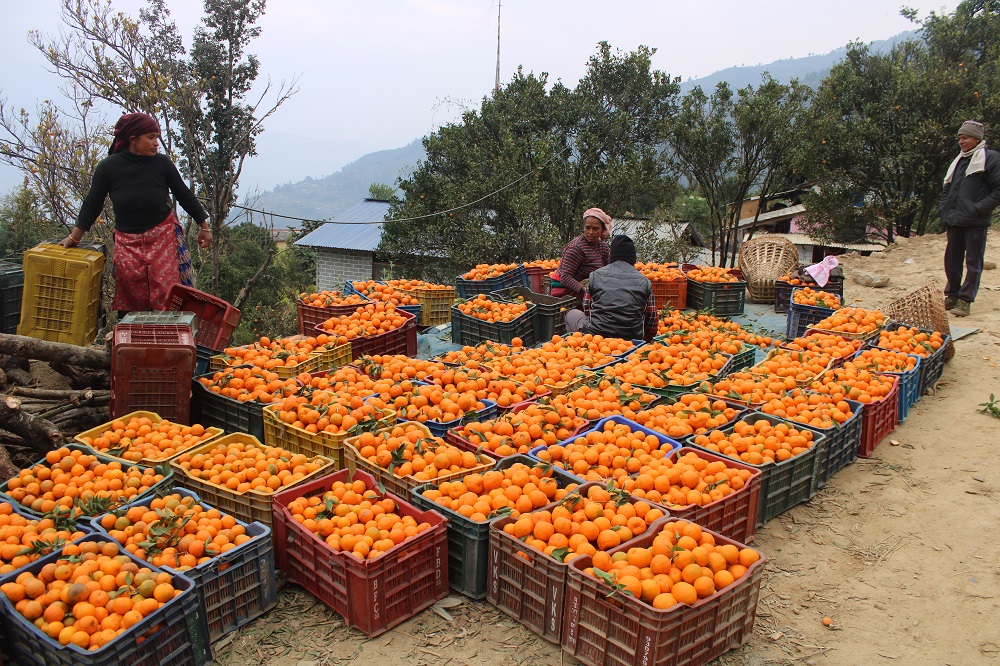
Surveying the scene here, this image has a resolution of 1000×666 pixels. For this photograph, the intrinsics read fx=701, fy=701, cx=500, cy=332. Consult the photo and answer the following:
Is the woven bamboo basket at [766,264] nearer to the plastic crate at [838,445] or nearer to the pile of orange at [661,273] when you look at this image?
the pile of orange at [661,273]

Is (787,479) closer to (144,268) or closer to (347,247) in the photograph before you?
(144,268)

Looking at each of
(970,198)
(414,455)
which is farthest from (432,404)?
(970,198)

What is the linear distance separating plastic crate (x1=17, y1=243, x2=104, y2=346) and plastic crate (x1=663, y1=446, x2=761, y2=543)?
16.3 ft

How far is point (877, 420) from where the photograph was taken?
227 inches

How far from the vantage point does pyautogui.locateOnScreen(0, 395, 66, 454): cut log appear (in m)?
4.76

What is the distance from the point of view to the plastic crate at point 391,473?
4145 mm

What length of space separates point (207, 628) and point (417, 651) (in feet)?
3.27

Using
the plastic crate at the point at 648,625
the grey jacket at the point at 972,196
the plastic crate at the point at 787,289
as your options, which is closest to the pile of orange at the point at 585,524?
the plastic crate at the point at 648,625

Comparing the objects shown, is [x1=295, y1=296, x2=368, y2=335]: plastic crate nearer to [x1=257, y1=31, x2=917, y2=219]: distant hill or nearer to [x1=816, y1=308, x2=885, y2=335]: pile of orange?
[x1=816, y1=308, x2=885, y2=335]: pile of orange

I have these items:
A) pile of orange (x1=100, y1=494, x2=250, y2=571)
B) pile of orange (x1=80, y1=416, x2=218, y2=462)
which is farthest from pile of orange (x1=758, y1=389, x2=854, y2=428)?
Answer: pile of orange (x1=80, y1=416, x2=218, y2=462)

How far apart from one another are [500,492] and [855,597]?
206 centimetres

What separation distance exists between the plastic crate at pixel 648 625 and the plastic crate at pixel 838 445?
196 cm

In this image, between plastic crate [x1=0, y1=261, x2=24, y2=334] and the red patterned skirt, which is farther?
plastic crate [x1=0, y1=261, x2=24, y2=334]

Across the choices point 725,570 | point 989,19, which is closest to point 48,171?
point 725,570
